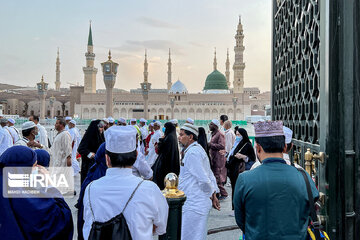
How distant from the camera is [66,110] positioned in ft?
201

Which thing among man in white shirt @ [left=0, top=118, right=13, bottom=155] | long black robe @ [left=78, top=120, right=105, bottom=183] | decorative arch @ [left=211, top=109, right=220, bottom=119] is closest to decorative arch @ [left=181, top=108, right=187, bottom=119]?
decorative arch @ [left=211, top=109, right=220, bottom=119]

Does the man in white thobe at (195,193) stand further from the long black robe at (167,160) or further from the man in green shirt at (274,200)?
the man in green shirt at (274,200)

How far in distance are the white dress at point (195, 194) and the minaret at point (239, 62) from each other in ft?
167

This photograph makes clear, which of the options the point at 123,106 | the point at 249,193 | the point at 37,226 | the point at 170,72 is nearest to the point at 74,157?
the point at 37,226

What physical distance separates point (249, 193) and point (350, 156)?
0.51m

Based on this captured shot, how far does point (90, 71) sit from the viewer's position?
55688mm

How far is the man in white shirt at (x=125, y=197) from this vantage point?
150cm

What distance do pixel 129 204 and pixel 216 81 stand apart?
192ft

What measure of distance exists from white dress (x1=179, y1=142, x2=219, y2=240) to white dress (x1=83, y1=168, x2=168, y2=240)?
1.51 m

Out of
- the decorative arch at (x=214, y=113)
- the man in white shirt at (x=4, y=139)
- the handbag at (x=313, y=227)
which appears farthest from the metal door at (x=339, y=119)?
the decorative arch at (x=214, y=113)

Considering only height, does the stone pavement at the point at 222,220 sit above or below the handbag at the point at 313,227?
below

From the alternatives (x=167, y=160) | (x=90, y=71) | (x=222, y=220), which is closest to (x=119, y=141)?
(x=167, y=160)

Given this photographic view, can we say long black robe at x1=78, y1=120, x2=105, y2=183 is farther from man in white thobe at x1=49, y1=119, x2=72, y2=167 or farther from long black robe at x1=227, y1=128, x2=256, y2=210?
long black robe at x1=227, y1=128, x2=256, y2=210

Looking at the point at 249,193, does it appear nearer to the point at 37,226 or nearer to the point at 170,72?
the point at 37,226
